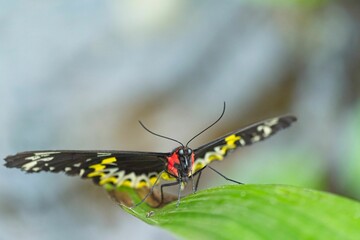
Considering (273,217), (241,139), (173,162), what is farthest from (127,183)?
(273,217)

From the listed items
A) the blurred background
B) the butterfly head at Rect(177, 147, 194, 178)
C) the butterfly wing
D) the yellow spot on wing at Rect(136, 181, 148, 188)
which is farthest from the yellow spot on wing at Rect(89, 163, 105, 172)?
the blurred background

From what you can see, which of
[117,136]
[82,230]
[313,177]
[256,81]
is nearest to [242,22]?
[256,81]

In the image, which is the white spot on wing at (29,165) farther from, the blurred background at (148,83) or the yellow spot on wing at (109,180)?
the blurred background at (148,83)

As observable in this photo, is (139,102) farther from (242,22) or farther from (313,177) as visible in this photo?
(313,177)

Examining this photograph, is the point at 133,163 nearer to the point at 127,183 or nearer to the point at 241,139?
the point at 127,183

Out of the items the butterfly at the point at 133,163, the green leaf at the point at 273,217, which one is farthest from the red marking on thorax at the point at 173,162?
the green leaf at the point at 273,217
